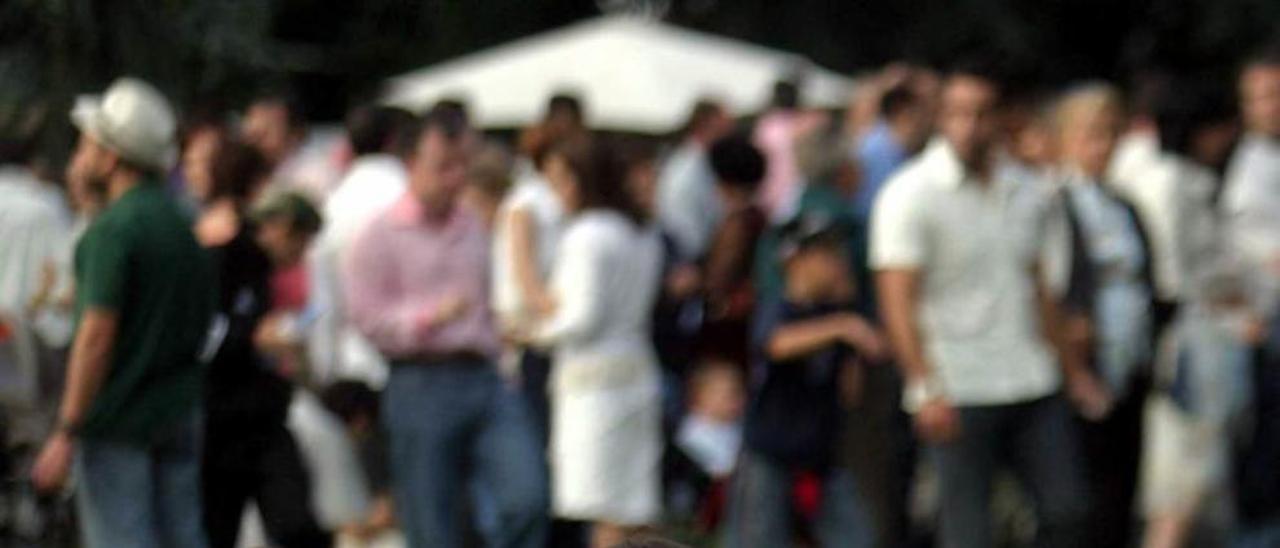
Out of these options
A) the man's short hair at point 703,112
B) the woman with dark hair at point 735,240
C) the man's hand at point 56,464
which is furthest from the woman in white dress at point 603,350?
the man's short hair at point 703,112

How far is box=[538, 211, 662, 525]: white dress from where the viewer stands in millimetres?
12797

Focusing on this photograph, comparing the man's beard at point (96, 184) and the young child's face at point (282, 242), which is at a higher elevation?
the man's beard at point (96, 184)

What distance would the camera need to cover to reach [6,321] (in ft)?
44.3

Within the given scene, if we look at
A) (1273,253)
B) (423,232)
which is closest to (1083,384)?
(1273,253)

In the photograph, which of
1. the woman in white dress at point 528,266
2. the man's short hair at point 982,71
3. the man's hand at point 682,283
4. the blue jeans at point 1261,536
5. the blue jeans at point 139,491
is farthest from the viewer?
the man's hand at point 682,283

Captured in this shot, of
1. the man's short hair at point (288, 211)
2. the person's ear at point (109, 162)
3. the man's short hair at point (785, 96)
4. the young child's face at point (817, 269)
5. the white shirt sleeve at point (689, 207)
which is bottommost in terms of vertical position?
the white shirt sleeve at point (689, 207)

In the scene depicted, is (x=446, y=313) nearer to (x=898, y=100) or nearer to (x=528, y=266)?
(x=528, y=266)

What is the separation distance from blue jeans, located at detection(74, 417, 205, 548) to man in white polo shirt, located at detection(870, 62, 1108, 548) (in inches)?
84.8

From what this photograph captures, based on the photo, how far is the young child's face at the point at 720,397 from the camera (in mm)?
14693

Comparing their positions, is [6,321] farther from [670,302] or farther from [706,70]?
[706,70]

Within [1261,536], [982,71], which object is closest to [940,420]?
[982,71]

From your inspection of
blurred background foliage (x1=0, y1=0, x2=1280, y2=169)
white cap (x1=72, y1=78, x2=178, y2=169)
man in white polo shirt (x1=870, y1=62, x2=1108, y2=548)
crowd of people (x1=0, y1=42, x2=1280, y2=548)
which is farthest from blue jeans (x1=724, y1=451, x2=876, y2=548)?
blurred background foliage (x1=0, y1=0, x2=1280, y2=169)

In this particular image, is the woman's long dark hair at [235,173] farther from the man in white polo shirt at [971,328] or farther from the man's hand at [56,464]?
the man in white polo shirt at [971,328]

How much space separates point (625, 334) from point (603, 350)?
9 centimetres
